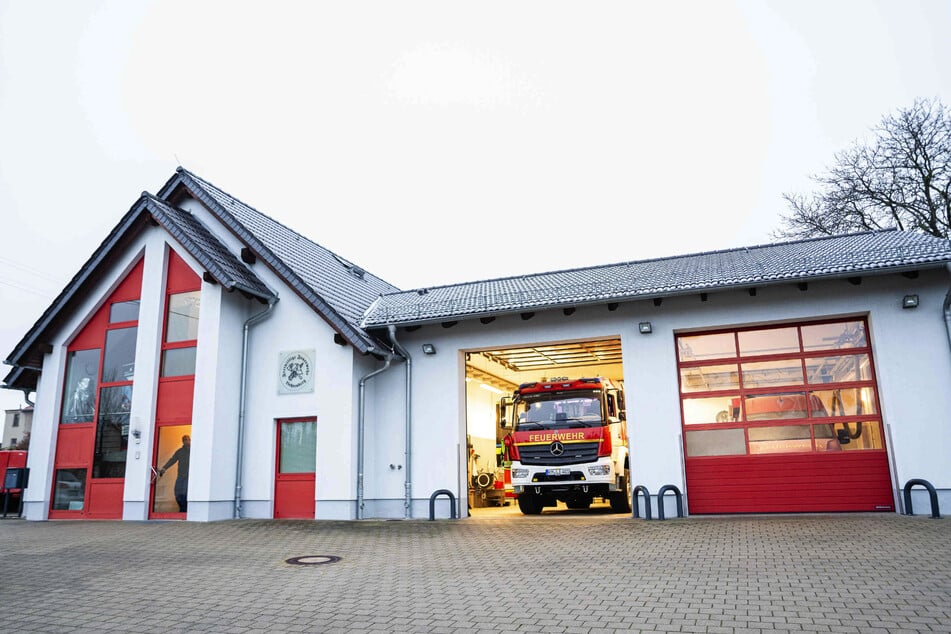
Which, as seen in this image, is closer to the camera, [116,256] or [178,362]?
[178,362]

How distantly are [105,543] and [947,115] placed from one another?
25.2m

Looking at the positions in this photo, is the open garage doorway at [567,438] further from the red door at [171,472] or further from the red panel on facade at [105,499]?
the red panel on facade at [105,499]

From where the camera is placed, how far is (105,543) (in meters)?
11.0

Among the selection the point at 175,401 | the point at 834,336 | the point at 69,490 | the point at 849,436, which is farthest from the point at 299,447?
the point at 834,336

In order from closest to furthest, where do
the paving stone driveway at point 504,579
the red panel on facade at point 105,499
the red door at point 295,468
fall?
the paving stone driveway at point 504,579, the red door at point 295,468, the red panel on facade at point 105,499

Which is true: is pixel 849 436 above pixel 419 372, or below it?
below

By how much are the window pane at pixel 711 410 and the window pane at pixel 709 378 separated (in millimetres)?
199

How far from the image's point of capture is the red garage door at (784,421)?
12.6 metres

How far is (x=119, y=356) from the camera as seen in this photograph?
15.9m

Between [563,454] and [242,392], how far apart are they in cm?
686

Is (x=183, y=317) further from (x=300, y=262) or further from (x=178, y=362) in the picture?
(x=300, y=262)

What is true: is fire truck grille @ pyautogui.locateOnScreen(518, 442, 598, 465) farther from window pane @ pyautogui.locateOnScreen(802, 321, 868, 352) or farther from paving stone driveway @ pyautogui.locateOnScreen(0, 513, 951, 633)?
window pane @ pyautogui.locateOnScreen(802, 321, 868, 352)

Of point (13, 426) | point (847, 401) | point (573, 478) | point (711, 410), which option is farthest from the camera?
point (13, 426)

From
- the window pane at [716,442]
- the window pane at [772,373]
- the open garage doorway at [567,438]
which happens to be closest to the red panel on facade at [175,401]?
the open garage doorway at [567,438]
